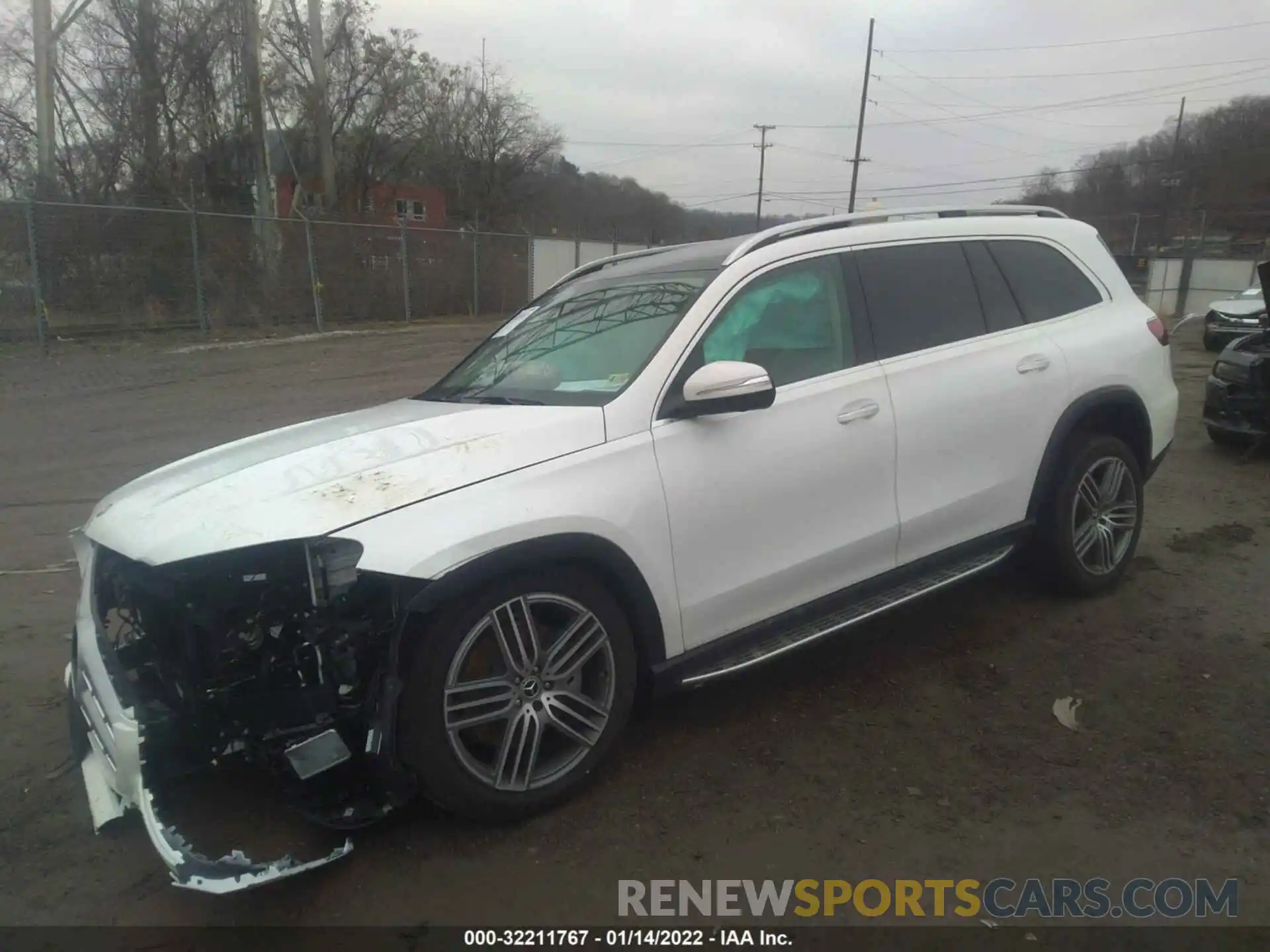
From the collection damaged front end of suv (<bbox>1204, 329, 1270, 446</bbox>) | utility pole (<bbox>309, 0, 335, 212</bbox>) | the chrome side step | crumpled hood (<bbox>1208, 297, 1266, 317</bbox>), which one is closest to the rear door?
the chrome side step

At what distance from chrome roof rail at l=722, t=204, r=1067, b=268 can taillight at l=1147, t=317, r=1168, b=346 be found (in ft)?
2.91

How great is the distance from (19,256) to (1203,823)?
676 inches

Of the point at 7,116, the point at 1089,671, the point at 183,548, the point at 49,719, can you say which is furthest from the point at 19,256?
the point at 1089,671

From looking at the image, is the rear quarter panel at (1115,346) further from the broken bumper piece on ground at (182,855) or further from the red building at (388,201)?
the red building at (388,201)

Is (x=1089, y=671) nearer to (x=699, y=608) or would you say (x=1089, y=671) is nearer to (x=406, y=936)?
(x=699, y=608)

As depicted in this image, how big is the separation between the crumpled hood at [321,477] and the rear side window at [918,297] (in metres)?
1.46

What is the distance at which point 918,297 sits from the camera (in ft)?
13.0

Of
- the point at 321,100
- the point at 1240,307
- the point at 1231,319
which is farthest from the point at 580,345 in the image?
the point at 321,100

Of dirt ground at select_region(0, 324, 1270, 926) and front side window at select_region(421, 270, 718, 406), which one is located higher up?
front side window at select_region(421, 270, 718, 406)

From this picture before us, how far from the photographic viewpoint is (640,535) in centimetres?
293

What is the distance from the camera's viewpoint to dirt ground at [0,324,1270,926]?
2602 millimetres

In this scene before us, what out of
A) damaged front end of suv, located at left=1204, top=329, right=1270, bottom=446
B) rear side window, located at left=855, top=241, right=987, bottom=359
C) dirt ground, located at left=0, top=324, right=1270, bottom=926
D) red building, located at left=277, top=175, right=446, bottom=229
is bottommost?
dirt ground, located at left=0, top=324, right=1270, bottom=926

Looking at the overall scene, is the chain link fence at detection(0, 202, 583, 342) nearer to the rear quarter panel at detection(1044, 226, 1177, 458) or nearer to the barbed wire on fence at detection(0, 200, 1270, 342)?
the barbed wire on fence at detection(0, 200, 1270, 342)

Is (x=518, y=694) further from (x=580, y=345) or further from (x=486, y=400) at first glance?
(x=580, y=345)
